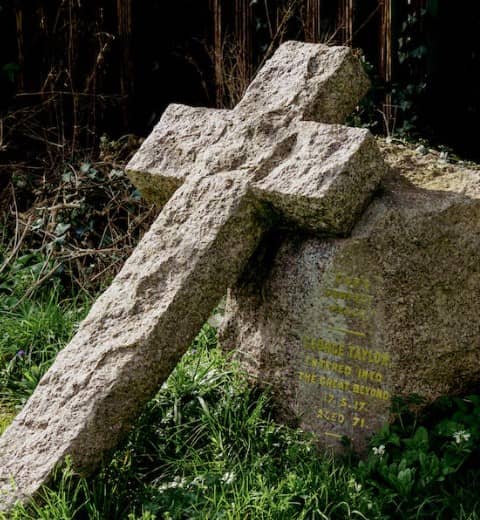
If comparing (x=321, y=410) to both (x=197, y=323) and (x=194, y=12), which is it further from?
(x=194, y=12)

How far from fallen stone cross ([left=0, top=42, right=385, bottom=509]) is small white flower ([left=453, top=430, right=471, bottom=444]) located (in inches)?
30.8

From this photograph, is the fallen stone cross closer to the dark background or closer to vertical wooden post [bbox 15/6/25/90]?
the dark background

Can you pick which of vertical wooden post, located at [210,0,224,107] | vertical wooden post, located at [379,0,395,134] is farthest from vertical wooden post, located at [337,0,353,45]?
vertical wooden post, located at [210,0,224,107]

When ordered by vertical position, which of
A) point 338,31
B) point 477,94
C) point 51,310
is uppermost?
point 338,31

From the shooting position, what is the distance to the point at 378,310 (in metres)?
3.09

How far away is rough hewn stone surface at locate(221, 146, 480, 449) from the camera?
3.08m

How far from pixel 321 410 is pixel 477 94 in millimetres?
2873

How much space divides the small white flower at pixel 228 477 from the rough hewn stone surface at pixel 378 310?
404 millimetres

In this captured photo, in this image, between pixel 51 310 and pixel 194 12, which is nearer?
pixel 51 310

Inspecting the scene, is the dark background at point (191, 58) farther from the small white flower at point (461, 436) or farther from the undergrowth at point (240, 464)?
the small white flower at point (461, 436)

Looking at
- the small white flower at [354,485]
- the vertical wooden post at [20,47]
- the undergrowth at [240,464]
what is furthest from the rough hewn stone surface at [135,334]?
the vertical wooden post at [20,47]

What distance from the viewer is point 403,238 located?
121 inches

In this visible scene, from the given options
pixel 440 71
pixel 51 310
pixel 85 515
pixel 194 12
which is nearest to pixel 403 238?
pixel 85 515

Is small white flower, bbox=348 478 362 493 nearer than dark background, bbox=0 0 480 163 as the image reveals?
Yes
